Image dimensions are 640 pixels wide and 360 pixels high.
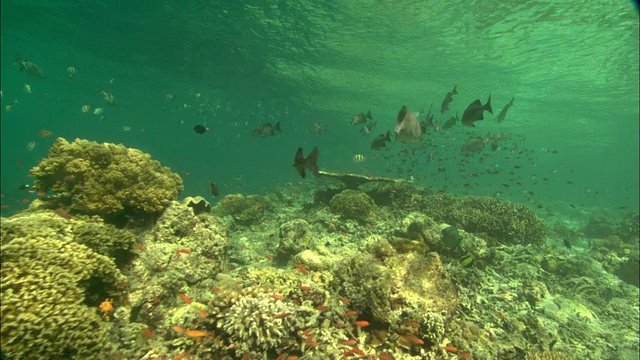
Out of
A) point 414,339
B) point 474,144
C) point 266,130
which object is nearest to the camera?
point 414,339

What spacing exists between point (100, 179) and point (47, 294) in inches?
118

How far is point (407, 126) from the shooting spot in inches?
210

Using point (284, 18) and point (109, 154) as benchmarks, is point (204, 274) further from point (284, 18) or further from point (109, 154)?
point (284, 18)

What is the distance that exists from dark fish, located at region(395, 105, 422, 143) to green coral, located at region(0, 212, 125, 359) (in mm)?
5498

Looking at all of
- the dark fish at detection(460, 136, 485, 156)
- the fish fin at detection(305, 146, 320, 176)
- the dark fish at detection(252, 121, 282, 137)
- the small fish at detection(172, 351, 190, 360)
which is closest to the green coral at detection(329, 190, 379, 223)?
the dark fish at detection(252, 121, 282, 137)

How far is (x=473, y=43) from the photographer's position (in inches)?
850

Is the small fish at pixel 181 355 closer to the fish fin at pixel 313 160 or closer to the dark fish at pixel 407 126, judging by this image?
the fish fin at pixel 313 160

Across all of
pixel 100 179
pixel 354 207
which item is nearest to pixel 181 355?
pixel 100 179

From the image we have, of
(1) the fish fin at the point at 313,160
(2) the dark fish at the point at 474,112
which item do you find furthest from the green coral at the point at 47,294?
(2) the dark fish at the point at 474,112

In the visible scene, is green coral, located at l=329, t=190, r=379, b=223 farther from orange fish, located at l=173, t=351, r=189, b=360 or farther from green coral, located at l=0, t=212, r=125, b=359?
green coral, located at l=0, t=212, r=125, b=359

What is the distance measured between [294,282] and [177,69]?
33.5 meters

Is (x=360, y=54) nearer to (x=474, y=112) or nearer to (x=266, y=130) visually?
(x=266, y=130)

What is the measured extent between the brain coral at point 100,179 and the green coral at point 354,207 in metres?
5.65

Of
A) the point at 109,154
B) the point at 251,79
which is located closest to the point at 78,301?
the point at 109,154
